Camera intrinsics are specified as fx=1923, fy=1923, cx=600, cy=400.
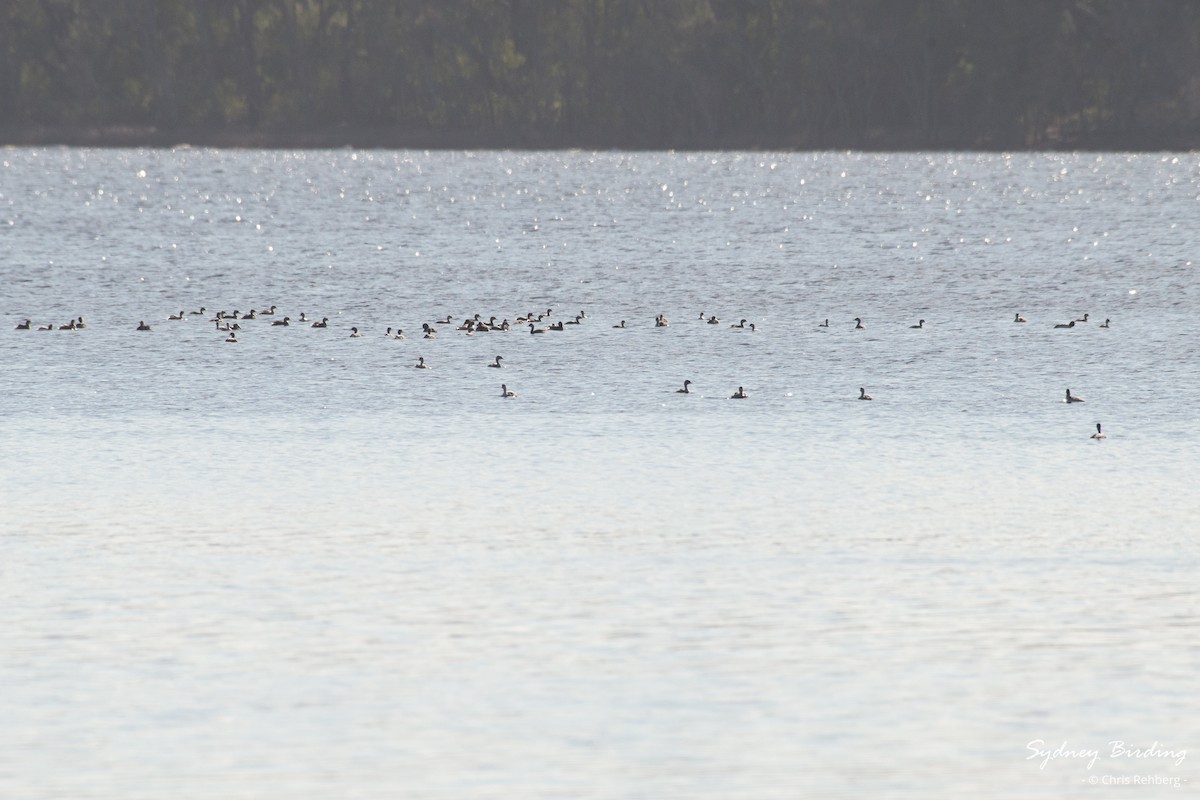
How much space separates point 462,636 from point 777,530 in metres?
5.07

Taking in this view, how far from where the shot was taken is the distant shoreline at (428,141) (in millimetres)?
153125

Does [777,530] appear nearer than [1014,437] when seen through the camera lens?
Yes

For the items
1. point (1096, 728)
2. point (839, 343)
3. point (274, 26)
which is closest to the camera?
point (1096, 728)

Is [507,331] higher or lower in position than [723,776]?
higher

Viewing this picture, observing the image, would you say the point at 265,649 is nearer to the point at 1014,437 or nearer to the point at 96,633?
the point at 96,633

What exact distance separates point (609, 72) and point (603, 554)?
14274cm

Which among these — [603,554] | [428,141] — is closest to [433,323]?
[603,554]

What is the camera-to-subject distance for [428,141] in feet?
575

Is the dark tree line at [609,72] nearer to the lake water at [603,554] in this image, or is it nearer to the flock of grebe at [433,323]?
the lake water at [603,554]

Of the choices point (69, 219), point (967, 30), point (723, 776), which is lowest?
point (723, 776)

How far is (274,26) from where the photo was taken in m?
171

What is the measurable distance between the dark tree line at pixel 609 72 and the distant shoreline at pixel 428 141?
281mm

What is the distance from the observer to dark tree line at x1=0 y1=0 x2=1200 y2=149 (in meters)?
141


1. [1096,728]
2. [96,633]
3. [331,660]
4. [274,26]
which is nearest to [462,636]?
[331,660]
